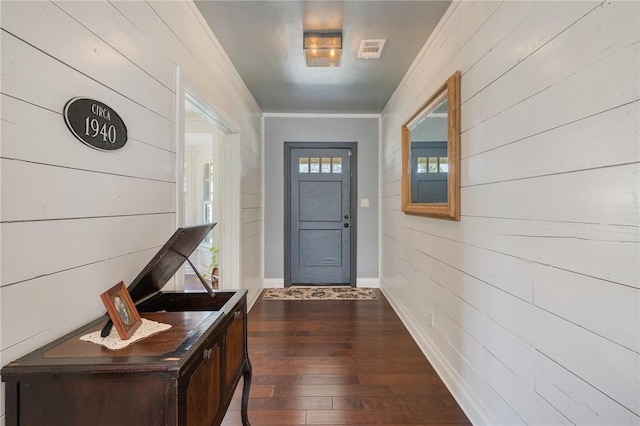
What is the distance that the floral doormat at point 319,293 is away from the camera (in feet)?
13.1

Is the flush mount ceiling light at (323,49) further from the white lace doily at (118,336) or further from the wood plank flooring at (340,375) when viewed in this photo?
the wood plank flooring at (340,375)

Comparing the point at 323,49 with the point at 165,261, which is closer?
the point at 165,261

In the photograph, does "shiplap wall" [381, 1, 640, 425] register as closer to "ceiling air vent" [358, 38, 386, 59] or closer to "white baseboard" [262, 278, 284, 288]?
"ceiling air vent" [358, 38, 386, 59]

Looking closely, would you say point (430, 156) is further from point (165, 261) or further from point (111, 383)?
point (111, 383)

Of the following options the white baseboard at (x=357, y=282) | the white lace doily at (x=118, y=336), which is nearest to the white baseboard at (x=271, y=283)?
the white baseboard at (x=357, y=282)

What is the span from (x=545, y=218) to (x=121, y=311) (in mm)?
1504

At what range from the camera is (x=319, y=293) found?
13.6ft

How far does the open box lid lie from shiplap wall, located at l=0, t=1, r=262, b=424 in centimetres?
10

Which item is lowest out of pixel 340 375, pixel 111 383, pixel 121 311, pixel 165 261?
pixel 340 375

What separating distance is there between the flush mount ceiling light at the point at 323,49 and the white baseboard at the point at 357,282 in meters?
2.92

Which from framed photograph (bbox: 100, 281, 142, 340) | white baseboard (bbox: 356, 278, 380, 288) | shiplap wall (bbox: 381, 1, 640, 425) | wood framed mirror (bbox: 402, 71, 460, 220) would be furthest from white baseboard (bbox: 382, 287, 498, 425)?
framed photograph (bbox: 100, 281, 142, 340)

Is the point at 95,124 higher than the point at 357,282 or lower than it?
higher

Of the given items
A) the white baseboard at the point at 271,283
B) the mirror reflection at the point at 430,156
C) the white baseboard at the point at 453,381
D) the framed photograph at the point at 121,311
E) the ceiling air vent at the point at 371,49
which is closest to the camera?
the framed photograph at the point at 121,311

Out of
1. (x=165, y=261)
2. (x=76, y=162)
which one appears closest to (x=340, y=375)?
(x=165, y=261)
